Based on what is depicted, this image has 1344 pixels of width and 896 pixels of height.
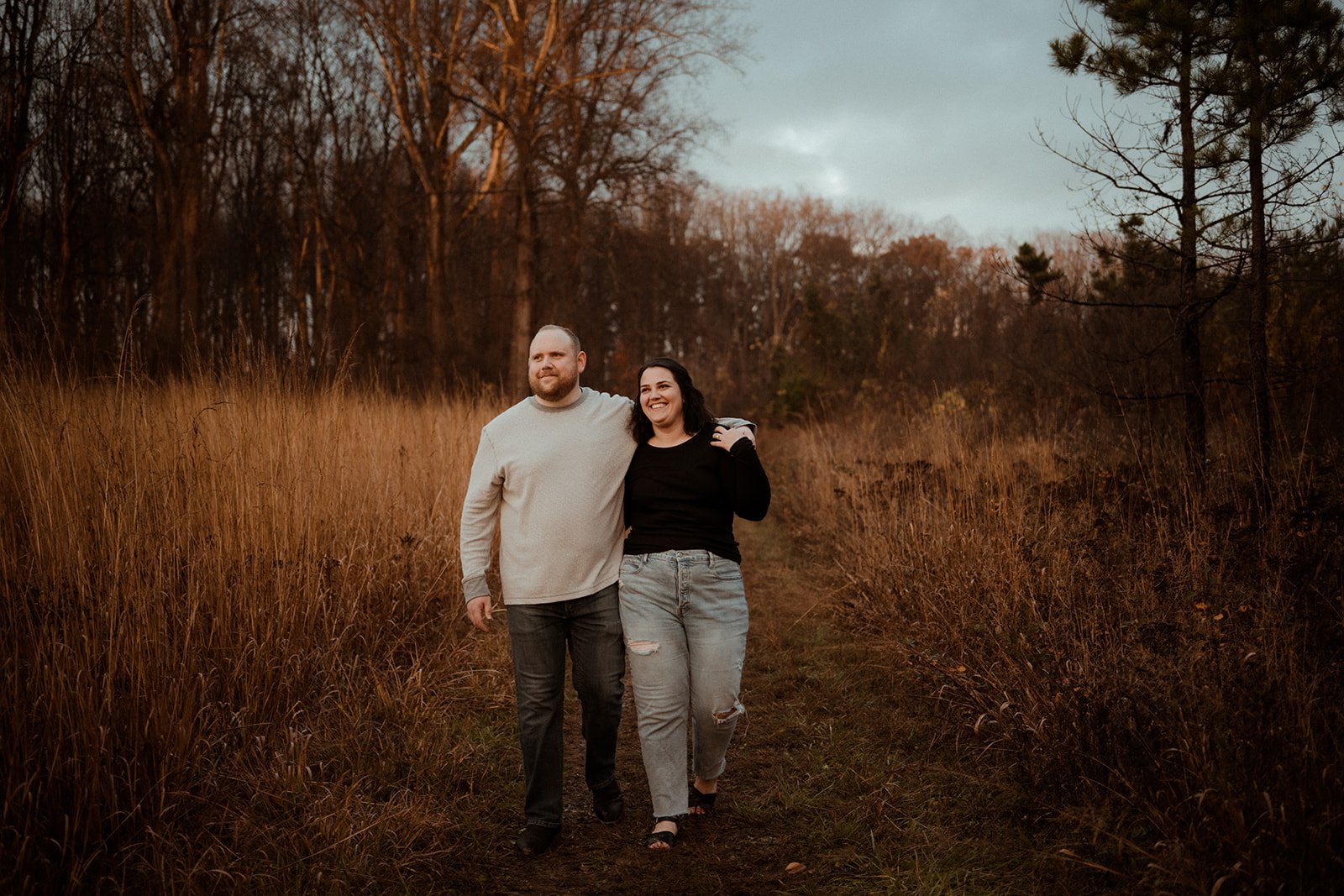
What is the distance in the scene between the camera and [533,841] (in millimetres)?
3225

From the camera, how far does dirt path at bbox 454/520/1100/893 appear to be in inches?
118

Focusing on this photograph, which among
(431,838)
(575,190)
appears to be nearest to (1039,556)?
(431,838)

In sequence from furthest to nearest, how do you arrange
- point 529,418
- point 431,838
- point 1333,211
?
1. point 1333,211
2. point 529,418
3. point 431,838

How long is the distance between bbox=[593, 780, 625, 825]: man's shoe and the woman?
0.25 meters

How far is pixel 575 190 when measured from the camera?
17.7 meters

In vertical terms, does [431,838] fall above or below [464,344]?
below

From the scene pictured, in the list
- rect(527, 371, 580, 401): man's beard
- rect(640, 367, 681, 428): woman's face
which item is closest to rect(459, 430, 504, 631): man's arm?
rect(527, 371, 580, 401): man's beard

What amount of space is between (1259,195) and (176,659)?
7.35m

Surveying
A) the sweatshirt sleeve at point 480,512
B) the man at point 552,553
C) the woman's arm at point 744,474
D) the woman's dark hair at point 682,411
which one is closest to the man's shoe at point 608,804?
the man at point 552,553

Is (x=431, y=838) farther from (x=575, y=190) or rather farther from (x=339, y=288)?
(x=339, y=288)

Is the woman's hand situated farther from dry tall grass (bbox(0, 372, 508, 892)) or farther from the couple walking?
dry tall grass (bbox(0, 372, 508, 892))

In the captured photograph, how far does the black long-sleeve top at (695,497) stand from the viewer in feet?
10.9

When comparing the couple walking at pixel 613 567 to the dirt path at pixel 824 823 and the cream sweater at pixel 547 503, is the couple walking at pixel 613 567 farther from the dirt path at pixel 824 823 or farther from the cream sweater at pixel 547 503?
the dirt path at pixel 824 823

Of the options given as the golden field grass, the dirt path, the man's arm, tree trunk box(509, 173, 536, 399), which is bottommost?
the dirt path
